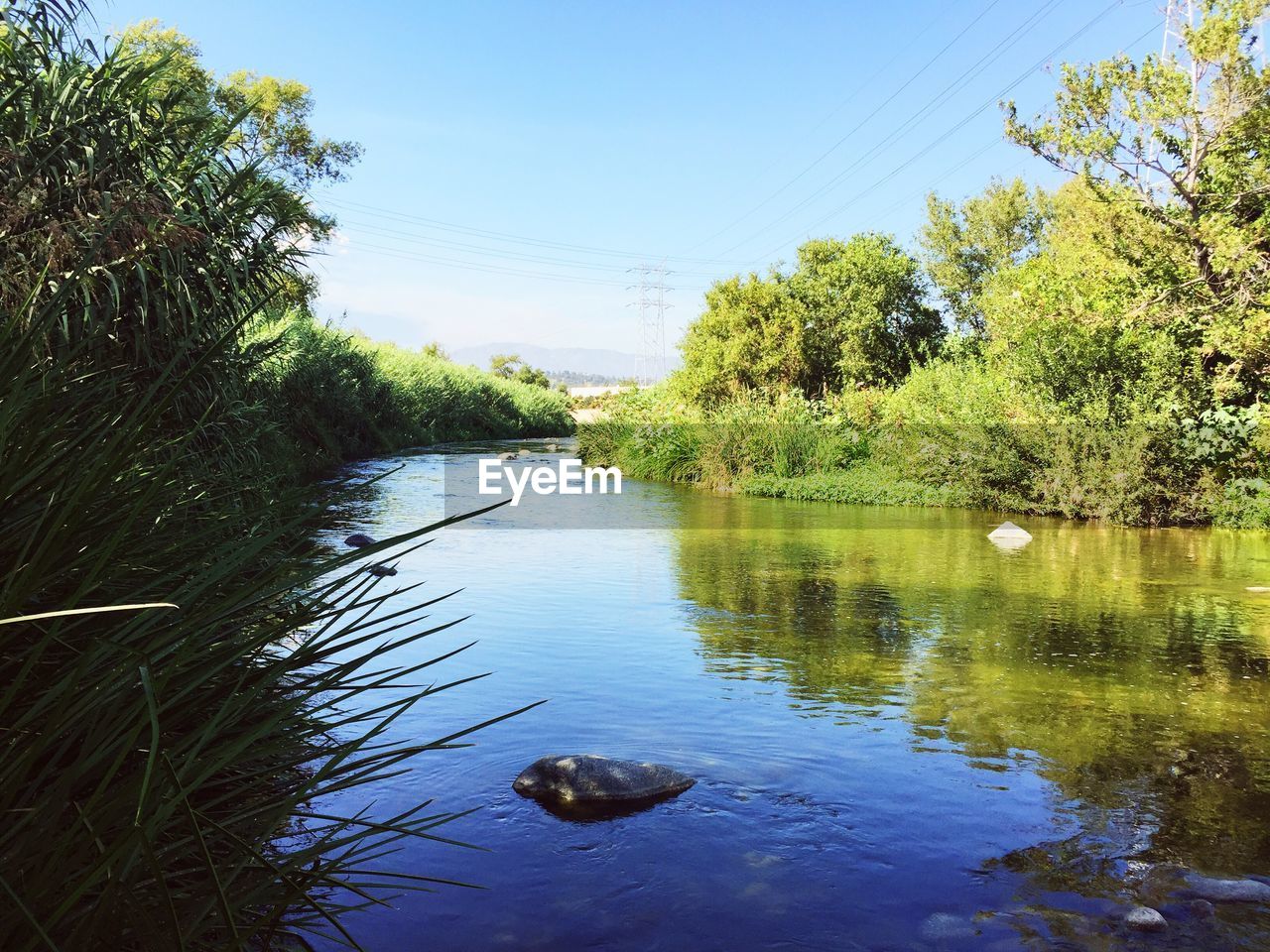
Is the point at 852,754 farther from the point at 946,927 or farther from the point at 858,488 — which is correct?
the point at 858,488

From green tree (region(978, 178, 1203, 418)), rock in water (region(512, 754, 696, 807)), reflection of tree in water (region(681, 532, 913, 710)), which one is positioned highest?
green tree (region(978, 178, 1203, 418))

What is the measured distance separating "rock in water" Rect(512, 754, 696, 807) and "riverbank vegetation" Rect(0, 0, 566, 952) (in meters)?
0.57

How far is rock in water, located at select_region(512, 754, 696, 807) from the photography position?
4910 mm

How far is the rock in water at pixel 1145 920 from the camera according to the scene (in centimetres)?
374

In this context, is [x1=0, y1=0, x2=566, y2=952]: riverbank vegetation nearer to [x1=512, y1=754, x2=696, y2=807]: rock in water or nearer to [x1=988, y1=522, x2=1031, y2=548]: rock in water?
[x1=512, y1=754, x2=696, y2=807]: rock in water

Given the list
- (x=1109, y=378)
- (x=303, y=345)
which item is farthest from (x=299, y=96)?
(x=1109, y=378)

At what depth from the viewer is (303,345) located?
22047mm

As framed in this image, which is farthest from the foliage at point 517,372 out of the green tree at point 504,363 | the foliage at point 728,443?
the foliage at point 728,443

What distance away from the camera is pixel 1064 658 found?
25.1ft

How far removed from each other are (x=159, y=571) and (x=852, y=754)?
13.5 feet

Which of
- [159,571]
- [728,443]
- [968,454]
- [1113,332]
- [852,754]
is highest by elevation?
[1113,332]

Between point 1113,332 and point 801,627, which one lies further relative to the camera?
point 1113,332

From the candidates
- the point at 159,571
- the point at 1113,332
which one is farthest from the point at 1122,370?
the point at 159,571

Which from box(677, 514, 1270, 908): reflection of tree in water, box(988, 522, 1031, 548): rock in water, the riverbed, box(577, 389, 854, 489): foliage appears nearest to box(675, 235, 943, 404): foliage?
box(577, 389, 854, 489): foliage
